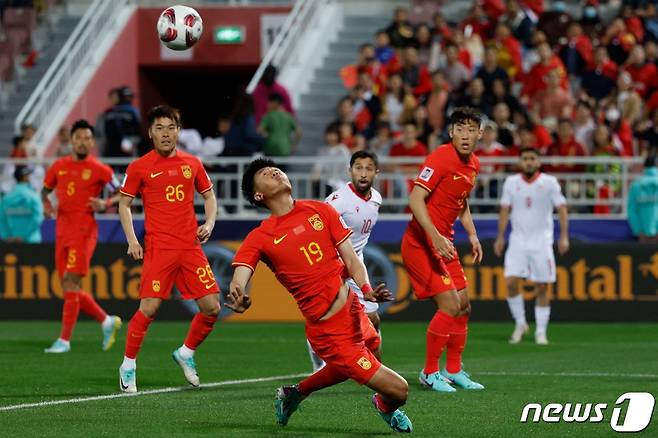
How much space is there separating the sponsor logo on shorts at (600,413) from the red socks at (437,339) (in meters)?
1.64

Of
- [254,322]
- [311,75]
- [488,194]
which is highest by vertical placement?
[311,75]

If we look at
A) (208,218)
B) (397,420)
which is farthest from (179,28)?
(397,420)

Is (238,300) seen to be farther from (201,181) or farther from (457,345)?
(457,345)

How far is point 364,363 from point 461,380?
10.8 feet

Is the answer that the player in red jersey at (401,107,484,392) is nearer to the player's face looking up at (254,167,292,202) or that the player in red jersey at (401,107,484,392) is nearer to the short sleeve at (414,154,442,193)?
the short sleeve at (414,154,442,193)

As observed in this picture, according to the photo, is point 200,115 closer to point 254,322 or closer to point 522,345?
point 254,322

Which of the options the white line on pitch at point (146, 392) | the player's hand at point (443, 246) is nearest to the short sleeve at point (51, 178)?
the white line on pitch at point (146, 392)

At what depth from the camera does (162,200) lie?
1315cm

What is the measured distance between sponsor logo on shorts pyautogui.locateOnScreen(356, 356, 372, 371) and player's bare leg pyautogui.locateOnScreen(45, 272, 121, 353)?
7543mm

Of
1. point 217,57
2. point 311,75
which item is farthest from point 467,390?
point 217,57

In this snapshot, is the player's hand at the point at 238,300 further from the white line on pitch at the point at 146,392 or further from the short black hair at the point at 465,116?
the short black hair at the point at 465,116

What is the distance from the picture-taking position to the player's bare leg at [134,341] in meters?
12.7

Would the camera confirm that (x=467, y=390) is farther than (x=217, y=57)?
No

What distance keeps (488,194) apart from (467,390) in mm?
10715
